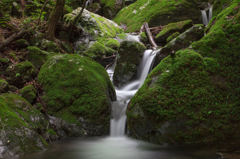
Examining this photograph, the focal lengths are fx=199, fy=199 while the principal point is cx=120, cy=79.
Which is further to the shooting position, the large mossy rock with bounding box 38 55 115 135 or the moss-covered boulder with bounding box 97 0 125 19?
the moss-covered boulder with bounding box 97 0 125 19

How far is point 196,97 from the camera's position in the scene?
175 inches

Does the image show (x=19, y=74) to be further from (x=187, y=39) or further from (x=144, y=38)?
(x=144, y=38)

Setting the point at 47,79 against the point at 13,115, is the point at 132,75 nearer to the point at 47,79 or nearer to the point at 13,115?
the point at 47,79

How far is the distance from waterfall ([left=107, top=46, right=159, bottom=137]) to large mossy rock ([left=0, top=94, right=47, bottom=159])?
1.95 meters

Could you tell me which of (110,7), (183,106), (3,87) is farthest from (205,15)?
(3,87)

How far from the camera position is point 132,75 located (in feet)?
29.0

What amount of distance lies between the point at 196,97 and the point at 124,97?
3238mm

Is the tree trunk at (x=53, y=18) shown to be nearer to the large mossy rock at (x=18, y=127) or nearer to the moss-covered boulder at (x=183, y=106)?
the large mossy rock at (x=18, y=127)

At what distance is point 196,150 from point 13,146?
3.47m

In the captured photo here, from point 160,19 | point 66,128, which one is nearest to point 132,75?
point 66,128

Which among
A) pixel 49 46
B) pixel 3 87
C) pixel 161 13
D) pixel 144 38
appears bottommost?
pixel 3 87

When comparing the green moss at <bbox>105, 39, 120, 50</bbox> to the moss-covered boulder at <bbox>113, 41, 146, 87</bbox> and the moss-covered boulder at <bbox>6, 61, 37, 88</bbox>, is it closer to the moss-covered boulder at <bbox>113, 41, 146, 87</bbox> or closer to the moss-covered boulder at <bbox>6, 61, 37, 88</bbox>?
the moss-covered boulder at <bbox>113, 41, 146, 87</bbox>

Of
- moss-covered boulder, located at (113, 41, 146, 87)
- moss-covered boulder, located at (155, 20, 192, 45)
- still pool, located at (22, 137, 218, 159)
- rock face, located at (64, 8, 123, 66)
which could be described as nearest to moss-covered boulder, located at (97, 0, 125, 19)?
rock face, located at (64, 8, 123, 66)

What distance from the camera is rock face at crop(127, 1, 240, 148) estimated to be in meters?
4.25
